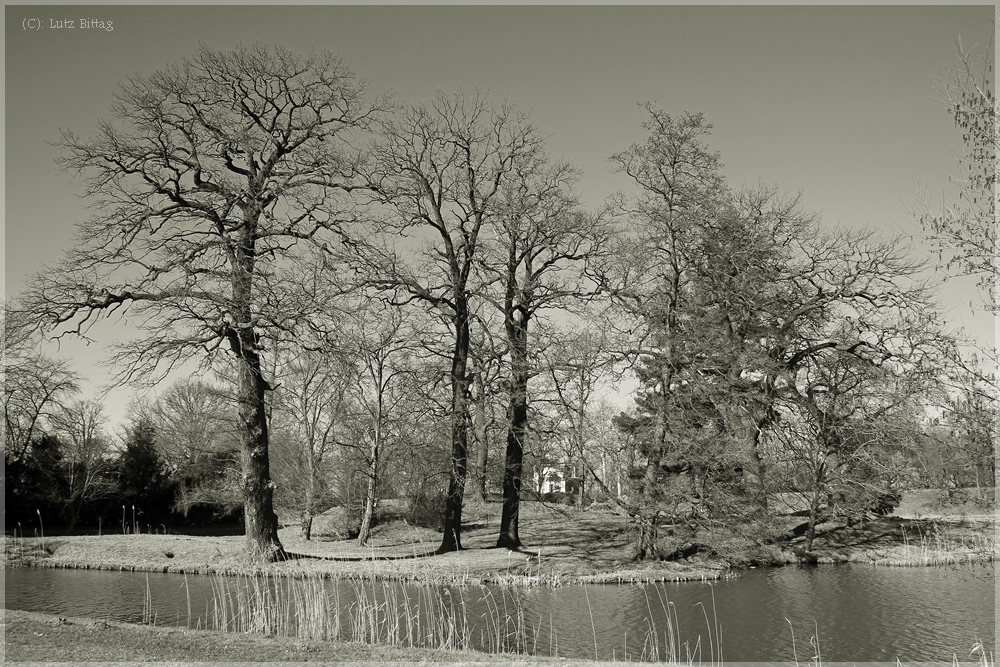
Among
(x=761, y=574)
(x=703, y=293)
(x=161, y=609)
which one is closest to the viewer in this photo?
(x=161, y=609)

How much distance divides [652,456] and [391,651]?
11981 mm

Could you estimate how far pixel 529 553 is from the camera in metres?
19.8

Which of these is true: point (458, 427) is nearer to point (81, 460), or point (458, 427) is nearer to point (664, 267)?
point (664, 267)

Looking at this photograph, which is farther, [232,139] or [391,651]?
[232,139]

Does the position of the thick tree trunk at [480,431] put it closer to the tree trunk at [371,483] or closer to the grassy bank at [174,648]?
the tree trunk at [371,483]

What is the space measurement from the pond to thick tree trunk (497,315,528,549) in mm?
4162

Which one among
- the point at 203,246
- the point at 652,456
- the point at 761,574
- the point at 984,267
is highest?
the point at 203,246

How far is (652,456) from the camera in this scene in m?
19.8

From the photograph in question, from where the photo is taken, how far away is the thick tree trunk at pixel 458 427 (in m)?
19.5

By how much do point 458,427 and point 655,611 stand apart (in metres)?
7.52

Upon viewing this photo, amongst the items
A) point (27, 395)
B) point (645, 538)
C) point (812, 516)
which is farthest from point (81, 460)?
point (812, 516)

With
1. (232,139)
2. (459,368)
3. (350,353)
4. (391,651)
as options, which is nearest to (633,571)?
(459,368)

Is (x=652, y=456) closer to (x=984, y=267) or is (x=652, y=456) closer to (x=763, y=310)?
(x=763, y=310)

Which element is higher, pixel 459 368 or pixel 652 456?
pixel 459 368
